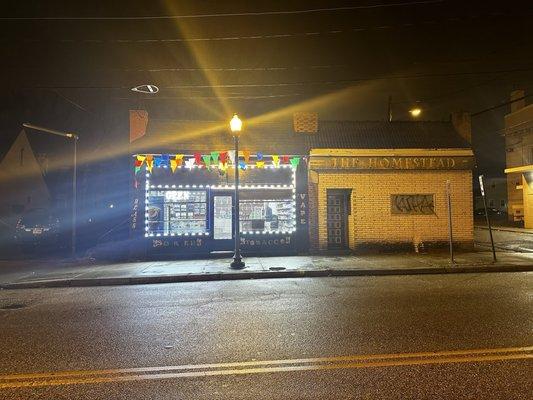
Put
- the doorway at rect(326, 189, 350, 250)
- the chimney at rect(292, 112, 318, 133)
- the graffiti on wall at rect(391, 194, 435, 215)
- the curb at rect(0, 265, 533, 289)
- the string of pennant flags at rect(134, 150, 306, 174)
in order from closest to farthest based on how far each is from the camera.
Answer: the curb at rect(0, 265, 533, 289)
the string of pennant flags at rect(134, 150, 306, 174)
the graffiti on wall at rect(391, 194, 435, 215)
the doorway at rect(326, 189, 350, 250)
the chimney at rect(292, 112, 318, 133)

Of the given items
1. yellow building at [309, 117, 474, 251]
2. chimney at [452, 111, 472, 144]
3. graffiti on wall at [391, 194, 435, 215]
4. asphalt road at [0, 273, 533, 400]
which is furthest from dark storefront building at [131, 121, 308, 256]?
chimney at [452, 111, 472, 144]

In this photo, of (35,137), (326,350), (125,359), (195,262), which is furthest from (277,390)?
(35,137)

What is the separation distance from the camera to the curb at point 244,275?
1030cm

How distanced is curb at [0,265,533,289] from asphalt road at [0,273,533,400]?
1.30 metres

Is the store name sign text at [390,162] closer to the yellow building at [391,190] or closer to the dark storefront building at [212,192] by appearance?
the yellow building at [391,190]

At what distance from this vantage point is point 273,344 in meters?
5.25

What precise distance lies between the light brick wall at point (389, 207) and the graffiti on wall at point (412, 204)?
162mm

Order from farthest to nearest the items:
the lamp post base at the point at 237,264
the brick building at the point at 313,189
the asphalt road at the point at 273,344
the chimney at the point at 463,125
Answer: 1. the chimney at the point at 463,125
2. the brick building at the point at 313,189
3. the lamp post base at the point at 237,264
4. the asphalt road at the point at 273,344

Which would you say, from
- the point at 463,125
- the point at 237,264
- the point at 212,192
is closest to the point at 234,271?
the point at 237,264

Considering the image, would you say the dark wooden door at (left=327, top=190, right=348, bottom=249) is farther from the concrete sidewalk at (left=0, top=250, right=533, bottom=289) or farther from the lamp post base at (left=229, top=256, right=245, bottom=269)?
the lamp post base at (left=229, top=256, right=245, bottom=269)

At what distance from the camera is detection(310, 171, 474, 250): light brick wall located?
1486cm

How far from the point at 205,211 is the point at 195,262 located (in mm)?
2342

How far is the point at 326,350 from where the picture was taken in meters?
5.00

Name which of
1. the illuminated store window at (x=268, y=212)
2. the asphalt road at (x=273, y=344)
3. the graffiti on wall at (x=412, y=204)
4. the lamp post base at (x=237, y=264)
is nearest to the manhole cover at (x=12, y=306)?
the asphalt road at (x=273, y=344)
